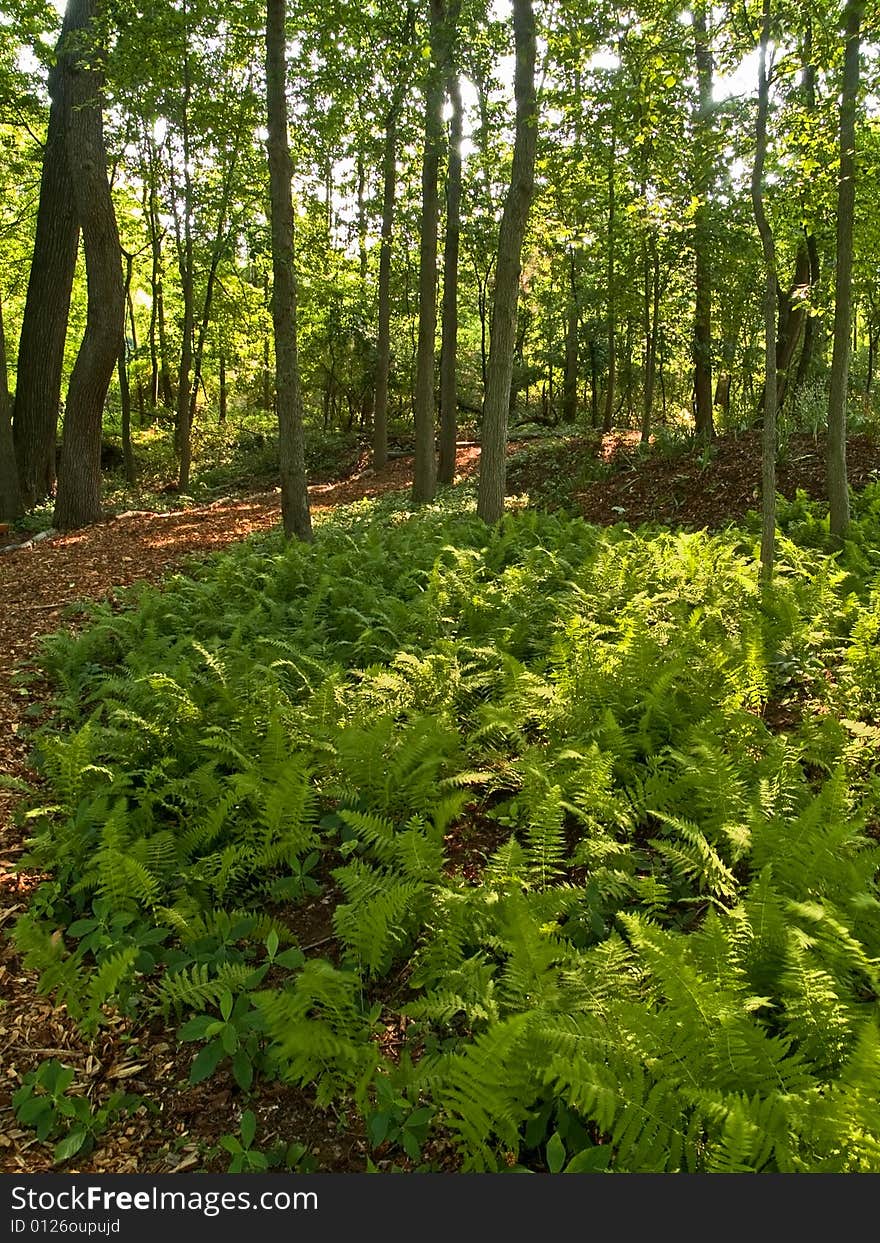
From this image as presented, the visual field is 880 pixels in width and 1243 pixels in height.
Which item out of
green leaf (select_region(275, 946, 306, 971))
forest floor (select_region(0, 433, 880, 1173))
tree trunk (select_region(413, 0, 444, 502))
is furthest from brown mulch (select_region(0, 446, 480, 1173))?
tree trunk (select_region(413, 0, 444, 502))

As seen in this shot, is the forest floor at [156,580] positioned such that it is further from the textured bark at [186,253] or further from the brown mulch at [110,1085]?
the textured bark at [186,253]

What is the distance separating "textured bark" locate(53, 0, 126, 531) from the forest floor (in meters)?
0.70

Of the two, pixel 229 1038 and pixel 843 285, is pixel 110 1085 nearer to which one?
pixel 229 1038

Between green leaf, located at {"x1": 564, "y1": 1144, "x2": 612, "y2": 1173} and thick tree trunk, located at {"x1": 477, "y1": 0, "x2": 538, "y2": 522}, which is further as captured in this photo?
thick tree trunk, located at {"x1": 477, "y1": 0, "x2": 538, "y2": 522}

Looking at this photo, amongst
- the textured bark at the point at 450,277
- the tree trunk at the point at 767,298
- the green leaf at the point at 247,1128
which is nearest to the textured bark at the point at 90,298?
the textured bark at the point at 450,277

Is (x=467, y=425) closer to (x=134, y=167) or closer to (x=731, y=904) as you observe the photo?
(x=134, y=167)

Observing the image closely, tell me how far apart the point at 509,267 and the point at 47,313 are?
8085 mm

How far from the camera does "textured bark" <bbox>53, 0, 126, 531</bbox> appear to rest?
10977mm

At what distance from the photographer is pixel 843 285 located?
6742mm

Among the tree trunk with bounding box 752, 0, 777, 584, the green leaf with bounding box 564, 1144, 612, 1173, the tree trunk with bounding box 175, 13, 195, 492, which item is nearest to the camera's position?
the green leaf with bounding box 564, 1144, 612, 1173

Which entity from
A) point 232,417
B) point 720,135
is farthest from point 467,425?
point 720,135

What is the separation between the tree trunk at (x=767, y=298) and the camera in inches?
230

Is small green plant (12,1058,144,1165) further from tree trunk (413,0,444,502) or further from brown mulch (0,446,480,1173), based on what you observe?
tree trunk (413,0,444,502)

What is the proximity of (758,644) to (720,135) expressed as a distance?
13.5ft
